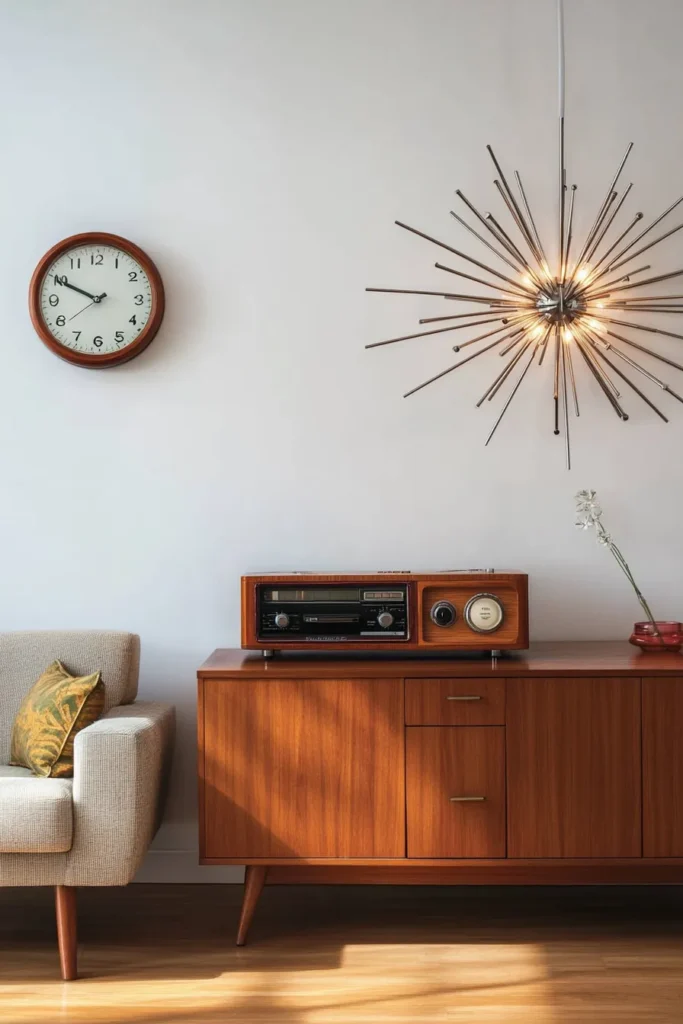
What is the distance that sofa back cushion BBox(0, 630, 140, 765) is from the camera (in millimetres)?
2453

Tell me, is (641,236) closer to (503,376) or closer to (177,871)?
(503,376)

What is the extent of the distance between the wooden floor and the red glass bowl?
26.2 inches

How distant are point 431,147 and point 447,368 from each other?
623 millimetres

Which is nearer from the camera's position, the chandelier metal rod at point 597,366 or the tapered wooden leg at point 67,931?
the tapered wooden leg at point 67,931

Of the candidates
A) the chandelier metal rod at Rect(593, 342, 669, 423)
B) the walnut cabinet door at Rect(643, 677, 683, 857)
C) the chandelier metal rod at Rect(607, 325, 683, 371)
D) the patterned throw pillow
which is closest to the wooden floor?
the walnut cabinet door at Rect(643, 677, 683, 857)

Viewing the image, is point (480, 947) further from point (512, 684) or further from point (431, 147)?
point (431, 147)

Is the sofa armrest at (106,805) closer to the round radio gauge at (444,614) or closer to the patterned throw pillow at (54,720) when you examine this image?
the patterned throw pillow at (54,720)

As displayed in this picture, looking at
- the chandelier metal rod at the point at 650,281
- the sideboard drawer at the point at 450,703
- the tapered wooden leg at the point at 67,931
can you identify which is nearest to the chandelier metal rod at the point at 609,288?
the chandelier metal rod at the point at 650,281

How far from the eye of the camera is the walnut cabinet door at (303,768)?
219 cm

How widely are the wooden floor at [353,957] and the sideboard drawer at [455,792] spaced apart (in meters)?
0.24

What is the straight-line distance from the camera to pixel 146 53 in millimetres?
2725

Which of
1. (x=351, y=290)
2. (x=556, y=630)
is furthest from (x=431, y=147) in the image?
(x=556, y=630)

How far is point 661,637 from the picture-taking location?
2385 millimetres

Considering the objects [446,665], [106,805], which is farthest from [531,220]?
[106,805]
